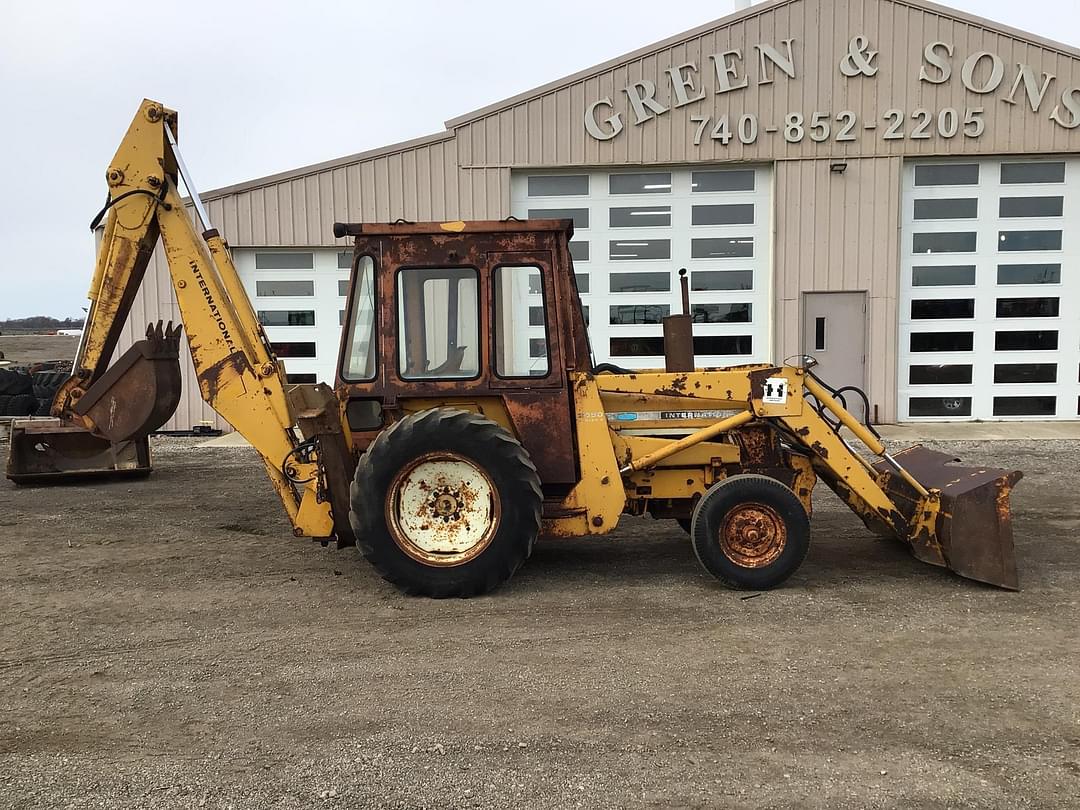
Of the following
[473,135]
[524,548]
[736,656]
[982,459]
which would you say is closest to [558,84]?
[473,135]

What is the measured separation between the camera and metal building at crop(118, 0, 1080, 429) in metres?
12.0

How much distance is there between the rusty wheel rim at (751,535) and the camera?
16.8ft

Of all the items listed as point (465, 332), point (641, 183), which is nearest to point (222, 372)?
point (465, 332)

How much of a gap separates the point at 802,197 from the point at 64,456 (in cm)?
1046

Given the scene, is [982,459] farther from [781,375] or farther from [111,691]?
[111,691]

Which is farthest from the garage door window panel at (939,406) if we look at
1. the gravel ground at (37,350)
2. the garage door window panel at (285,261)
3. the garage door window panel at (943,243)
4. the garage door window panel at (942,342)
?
the gravel ground at (37,350)

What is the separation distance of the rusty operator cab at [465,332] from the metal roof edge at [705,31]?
→ 25.7ft

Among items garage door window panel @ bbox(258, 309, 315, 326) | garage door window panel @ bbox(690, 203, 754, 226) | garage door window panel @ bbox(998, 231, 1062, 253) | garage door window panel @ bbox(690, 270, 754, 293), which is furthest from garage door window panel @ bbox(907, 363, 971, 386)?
garage door window panel @ bbox(258, 309, 315, 326)

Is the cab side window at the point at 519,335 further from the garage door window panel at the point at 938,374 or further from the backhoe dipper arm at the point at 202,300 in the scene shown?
the garage door window panel at the point at 938,374

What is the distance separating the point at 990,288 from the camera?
1261cm

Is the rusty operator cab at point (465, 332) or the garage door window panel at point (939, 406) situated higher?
the rusty operator cab at point (465, 332)

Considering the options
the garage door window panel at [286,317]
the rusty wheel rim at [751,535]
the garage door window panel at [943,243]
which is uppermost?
the garage door window panel at [943,243]

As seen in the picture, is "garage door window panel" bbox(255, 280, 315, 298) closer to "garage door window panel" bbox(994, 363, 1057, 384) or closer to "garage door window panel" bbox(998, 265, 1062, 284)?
"garage door window panel" bbox(998, 265, 1062, 284)

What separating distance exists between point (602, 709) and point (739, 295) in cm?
1003
